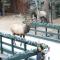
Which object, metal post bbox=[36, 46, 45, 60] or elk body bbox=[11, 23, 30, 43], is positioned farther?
elk body bbox=[11, 23, 30, 43]

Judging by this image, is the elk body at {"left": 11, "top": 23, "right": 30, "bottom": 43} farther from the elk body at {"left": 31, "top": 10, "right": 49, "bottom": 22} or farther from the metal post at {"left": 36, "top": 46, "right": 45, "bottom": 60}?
the elk body at {"left": 31, "top": 10, "right": 49, "bottom": 22}

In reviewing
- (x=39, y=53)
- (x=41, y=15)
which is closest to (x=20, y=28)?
(x=39, y=53)

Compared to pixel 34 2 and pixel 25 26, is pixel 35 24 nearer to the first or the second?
pixel 25 26

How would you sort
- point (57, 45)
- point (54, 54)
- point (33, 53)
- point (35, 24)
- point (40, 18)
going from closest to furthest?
point (33, 53)
point (54, 54)
point (57, 45)
point (35, 24)
point (40, 18)

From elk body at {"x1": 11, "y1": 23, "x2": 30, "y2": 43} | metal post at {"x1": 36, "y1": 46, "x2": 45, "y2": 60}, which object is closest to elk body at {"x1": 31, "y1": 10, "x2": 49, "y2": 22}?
elk body at {"x1": 11, "y1": 23, "x2": 30, "y2": 43}

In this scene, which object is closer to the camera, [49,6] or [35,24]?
[35,24]

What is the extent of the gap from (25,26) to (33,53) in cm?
210

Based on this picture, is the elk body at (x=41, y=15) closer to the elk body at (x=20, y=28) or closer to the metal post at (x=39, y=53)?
the elk body at (x=20, y=28)

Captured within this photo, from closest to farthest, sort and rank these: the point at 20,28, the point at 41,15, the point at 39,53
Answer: the point at 39,53 < the point at 20,28 < the point at 41,15

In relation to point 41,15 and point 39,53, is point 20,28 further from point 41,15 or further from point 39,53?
point 41,15

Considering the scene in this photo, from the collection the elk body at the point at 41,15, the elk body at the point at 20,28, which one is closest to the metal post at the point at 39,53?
the elk body at the point at 20,28

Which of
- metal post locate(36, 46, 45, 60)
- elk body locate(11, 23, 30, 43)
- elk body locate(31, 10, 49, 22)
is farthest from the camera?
elk body locate(31, 10, 49, 22)

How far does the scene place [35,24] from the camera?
527cm

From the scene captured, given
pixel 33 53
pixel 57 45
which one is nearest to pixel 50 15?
pixel 57 45
